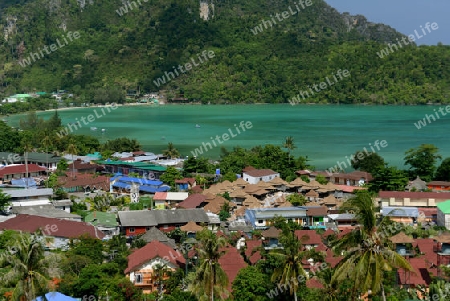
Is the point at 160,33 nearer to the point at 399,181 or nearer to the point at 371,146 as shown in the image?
the point at 371,146

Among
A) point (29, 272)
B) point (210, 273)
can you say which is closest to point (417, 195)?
point (210, 273)

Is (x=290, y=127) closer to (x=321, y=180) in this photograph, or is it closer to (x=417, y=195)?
(x=321, y=180)

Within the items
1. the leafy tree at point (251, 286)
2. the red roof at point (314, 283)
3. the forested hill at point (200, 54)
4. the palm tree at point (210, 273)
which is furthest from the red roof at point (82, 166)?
the forested hill at point (200, 54)

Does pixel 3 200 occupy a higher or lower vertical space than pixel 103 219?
higher

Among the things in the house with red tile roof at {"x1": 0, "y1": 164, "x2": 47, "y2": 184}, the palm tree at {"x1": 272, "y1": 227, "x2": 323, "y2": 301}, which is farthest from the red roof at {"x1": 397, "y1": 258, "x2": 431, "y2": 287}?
A: the house with red tile roof at {"x1": 0, "y1": 164, "x2": 47, "y2": 184}

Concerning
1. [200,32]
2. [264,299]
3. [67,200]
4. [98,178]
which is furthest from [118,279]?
[200,32]

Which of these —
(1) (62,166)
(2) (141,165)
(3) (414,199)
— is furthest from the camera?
(1) (62,166)
